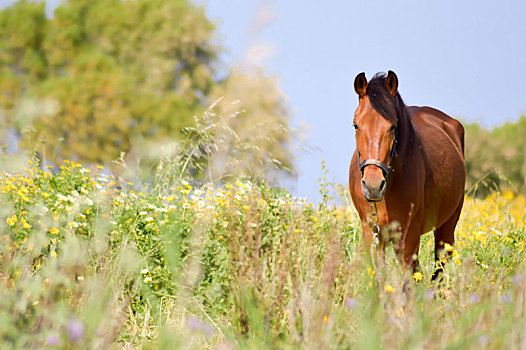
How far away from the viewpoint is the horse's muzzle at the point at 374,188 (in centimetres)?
395

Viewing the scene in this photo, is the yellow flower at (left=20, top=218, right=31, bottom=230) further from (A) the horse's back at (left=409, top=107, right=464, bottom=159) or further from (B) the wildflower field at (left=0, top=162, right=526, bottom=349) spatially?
(A) the horse's back at (left=409, top=107, right=464, bottom=159)

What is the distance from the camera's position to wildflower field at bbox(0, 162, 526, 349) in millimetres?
2746

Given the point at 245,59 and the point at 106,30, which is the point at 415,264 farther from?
the point at 106,30

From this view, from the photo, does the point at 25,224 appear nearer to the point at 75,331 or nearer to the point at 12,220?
the point at 12,220

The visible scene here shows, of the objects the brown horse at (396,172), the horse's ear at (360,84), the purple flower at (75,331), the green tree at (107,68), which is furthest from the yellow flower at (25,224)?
the green tree at (107,68)

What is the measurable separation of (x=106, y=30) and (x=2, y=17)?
338 cm

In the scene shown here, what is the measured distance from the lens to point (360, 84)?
14.5 ft

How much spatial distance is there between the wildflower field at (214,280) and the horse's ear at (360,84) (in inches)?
40.8

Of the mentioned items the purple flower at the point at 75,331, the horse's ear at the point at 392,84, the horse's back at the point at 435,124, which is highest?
the horse's back at the point at 435,124

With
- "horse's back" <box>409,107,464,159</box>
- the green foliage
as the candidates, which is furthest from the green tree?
the green foliage

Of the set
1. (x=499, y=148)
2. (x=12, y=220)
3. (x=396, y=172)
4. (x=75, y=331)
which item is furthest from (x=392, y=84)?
(x=499, y=148)

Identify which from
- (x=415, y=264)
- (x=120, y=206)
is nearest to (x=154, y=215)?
(x=120, y=206)

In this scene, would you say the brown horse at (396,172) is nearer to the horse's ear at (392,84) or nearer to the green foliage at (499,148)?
the horse's ear at (392,84)

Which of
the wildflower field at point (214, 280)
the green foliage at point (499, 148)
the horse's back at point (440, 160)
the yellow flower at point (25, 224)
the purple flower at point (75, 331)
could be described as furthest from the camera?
the green foliage at point (499, 148)
